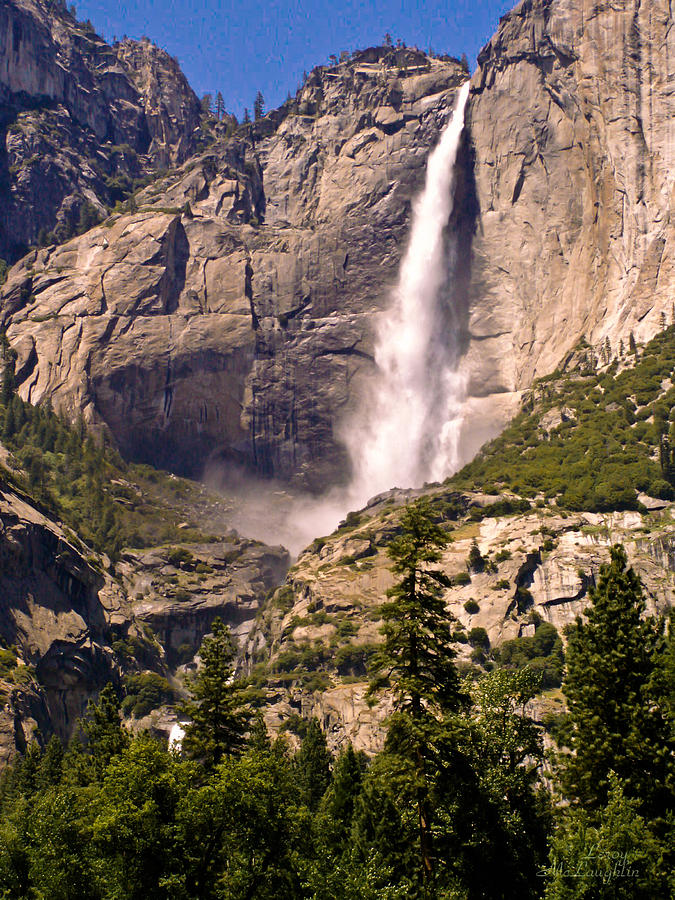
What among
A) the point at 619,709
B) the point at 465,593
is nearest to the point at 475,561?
the point at 465,593

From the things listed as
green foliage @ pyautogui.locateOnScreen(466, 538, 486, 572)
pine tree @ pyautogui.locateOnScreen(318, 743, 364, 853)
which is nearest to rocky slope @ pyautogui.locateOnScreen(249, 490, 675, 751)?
green foliage @ pyautogui.locateOnScreen(466, 538, 486, 572)

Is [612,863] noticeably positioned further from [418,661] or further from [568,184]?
[568,184]

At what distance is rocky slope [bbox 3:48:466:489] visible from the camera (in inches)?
6658

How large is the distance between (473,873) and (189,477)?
140521 millimetres

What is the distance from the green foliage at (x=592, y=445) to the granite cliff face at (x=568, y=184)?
412 inches

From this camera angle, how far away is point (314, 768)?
61.0 meters

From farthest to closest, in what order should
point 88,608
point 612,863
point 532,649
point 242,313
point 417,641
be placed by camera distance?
point 242,313 → point 88,608 → point 532,649 → point 417,641 → point 612,863

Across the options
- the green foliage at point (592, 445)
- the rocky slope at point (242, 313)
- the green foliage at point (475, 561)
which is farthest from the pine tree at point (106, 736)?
the rocky slope at point (242, 313)

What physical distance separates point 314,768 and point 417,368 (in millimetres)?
114891

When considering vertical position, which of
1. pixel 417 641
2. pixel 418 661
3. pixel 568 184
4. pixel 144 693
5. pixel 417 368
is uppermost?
pixel 568 184

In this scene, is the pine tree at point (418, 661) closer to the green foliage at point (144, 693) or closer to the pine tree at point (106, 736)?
the pine tree at point (106, 736)

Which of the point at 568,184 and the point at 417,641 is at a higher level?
the point at 568,184

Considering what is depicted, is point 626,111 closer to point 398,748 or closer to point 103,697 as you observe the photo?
point 103,697

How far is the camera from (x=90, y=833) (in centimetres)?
3850
